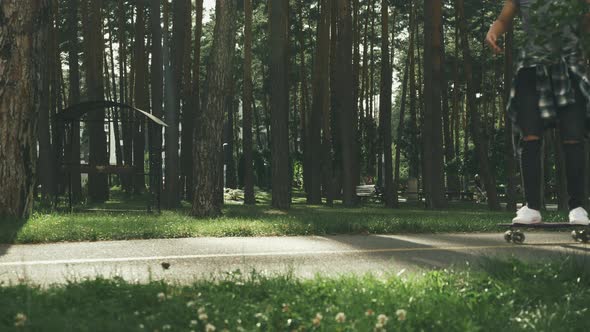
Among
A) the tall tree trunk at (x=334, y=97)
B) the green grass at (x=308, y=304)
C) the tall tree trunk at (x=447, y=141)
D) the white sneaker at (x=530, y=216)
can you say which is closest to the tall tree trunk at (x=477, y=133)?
the tall tree trunk at (x=334, y=97)

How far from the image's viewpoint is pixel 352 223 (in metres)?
11.3

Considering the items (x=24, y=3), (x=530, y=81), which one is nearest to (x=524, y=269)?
(x=530, y=81)

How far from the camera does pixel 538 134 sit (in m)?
7.21

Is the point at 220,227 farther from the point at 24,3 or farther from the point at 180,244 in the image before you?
the point at 24,3

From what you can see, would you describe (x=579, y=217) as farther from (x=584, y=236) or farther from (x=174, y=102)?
(x=174, y=102)

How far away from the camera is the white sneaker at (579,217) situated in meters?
7.27

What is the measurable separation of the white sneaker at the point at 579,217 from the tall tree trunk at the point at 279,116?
1636 centimetres

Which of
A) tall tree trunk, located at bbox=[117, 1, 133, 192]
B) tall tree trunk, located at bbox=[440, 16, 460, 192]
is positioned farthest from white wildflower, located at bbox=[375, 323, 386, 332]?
tall tree trunk, located at bbox=[117, 1, 133, 192]

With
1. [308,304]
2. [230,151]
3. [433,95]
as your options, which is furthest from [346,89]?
[230,151]

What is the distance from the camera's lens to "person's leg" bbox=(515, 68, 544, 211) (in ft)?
23.4

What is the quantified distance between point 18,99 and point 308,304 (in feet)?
28.5

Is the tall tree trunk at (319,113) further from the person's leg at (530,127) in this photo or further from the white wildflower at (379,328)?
the white wildflower at (379,328)

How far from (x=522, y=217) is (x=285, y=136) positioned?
53.5 ft

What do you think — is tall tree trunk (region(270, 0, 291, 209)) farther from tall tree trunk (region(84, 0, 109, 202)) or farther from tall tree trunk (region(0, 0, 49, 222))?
tall tree trunk (region(0, 0, 49, 222))
